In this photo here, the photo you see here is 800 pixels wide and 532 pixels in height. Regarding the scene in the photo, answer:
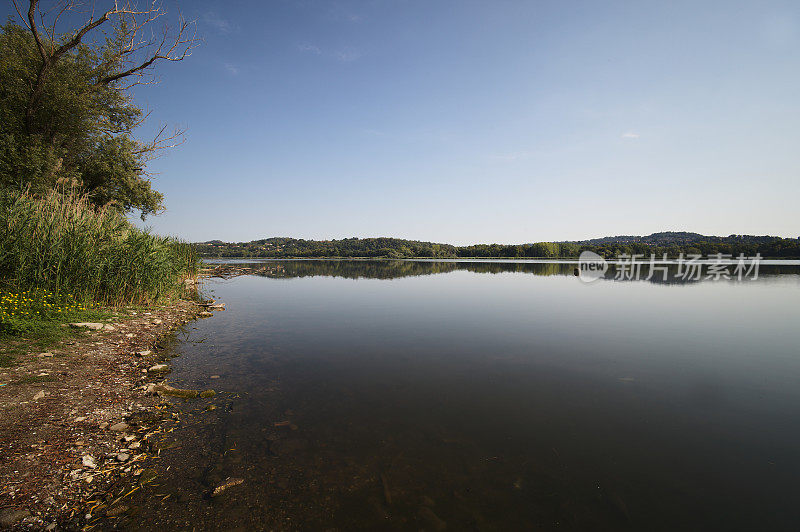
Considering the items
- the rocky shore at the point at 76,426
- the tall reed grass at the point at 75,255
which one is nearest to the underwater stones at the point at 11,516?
the rocky shore at the point at 76,426

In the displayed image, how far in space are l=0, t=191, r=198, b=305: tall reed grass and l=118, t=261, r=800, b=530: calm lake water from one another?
3659 mm

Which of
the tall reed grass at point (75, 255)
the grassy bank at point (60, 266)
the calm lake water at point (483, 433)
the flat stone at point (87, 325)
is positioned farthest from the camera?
the tall reed grass at point (75, 255)

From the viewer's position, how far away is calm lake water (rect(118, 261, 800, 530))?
13.3 ft

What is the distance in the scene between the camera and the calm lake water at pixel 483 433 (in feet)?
13.3

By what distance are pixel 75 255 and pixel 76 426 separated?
8528mm

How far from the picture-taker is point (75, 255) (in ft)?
35.6

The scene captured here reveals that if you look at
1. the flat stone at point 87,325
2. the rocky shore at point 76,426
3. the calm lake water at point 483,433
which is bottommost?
the calm lake water at point 483,433

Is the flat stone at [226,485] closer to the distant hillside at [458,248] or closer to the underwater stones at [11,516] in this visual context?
the underwater stones at [11,516]

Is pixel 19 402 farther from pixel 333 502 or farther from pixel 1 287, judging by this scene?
pixel 1 287

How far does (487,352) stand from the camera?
10.9m

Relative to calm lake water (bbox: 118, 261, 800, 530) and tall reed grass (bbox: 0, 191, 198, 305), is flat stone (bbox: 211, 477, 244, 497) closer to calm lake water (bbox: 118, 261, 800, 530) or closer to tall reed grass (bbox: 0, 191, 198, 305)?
calm lake water (bbox: 118, 261, 800, 530)

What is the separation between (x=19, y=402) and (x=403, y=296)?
20.3m

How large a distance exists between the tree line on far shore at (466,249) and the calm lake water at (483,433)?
5188 inches

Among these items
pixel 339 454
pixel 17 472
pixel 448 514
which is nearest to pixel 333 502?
pixel 339 454
